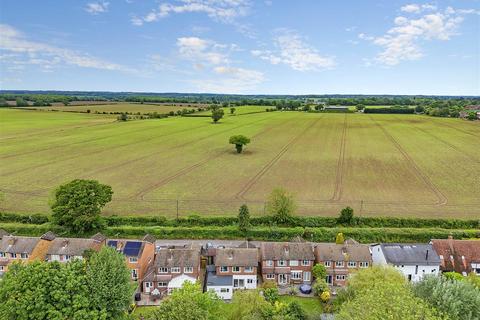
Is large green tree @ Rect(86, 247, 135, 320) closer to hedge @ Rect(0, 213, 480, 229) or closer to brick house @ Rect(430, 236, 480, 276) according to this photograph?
hedge @ Rect(0, 213, 480, 229)

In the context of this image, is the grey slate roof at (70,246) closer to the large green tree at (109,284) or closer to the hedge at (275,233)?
the hedge at (275,233)

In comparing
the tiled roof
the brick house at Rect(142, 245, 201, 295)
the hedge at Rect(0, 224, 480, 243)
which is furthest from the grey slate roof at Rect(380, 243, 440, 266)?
the brick house at Rect(142, 245, 201, 295)

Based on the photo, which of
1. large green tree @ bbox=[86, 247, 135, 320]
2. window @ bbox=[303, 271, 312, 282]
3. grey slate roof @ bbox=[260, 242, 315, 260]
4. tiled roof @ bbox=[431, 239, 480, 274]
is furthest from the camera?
window @ bbox=[303, 271, 312, 282]

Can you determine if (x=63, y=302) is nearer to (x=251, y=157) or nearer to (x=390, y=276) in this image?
(x=390, y=276)

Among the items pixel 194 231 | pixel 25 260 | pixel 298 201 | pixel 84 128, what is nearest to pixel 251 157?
pixel 298 201

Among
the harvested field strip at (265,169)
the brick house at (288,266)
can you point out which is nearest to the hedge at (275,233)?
the brick house at (288,266)

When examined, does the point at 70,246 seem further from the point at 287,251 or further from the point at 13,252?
the point at 287,251

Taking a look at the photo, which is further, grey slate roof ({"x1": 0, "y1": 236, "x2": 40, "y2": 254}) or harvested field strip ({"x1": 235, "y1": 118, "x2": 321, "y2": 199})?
harvested field strip ({"x1": 235, "y1": 118, "x2": 321, "y2": 199})

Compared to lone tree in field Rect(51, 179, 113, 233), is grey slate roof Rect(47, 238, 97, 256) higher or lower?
lower
